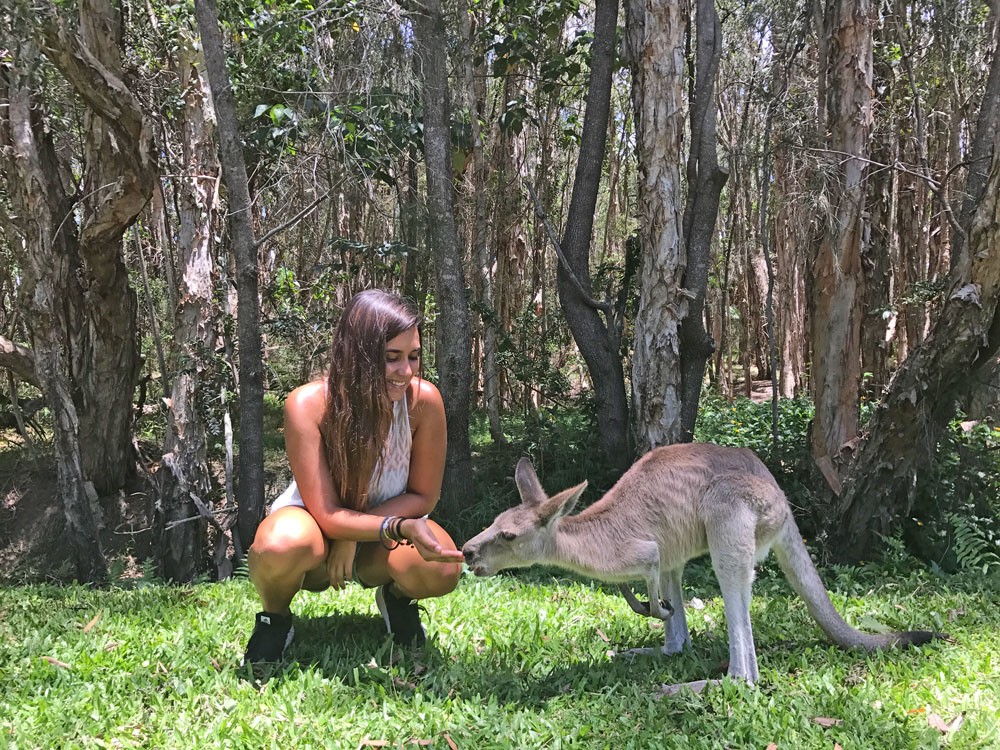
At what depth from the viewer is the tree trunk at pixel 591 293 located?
7852 millimetres

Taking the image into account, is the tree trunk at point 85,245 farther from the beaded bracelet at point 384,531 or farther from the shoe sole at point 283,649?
the beaded bracelet at point 384,531

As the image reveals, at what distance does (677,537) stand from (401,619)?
1474 millimetres

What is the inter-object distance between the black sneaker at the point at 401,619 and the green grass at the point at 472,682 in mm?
116

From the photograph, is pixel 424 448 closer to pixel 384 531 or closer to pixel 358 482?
pixel 358 482

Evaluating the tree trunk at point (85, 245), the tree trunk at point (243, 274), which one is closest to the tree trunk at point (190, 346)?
the tree trunk at point (85, 245)

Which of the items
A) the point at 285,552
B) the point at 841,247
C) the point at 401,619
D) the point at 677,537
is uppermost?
the point at 841,247

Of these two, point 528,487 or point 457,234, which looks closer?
point 528,487

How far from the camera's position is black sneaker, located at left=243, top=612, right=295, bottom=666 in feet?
11.5

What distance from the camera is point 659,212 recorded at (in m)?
6.66

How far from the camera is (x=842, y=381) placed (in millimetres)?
7195

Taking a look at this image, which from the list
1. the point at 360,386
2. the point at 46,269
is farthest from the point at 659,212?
the point at 46,269

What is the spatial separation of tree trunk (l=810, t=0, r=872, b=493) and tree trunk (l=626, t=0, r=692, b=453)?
1.45 meters

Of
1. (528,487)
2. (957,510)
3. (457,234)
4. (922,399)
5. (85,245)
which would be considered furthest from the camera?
(85,245)

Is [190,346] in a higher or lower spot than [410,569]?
higher
